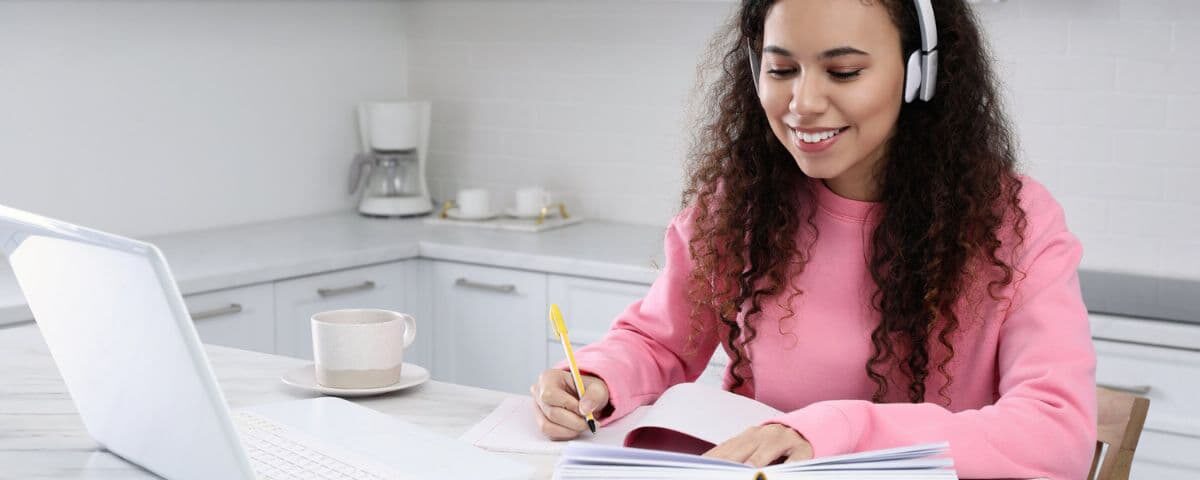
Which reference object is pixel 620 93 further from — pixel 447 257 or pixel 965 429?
pixel 965 429

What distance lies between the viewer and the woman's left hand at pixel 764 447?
1272 millimetres

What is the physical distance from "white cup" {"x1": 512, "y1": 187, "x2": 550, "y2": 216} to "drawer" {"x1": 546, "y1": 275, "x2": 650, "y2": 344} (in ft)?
1.59

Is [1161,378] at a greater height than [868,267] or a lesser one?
lesser

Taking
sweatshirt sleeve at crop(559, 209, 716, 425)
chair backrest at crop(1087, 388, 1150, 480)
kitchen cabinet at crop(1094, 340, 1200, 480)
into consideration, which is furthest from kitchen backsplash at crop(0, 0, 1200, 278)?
chair backrest at crop(1087, 388, 1150, 480)

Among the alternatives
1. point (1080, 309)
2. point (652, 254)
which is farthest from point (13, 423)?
point (652, 254)

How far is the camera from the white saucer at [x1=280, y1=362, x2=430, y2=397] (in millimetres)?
1631

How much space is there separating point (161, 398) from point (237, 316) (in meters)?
1.86

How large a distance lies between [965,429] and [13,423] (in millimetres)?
1021

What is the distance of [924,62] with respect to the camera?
1.58 m

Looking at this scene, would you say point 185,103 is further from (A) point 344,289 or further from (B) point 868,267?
(B) point 868,267

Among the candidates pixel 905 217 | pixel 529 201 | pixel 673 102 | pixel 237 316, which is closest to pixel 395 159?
pixel 529 201

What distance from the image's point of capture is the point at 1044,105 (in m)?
3.12

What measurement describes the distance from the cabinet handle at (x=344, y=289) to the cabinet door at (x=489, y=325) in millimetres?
190

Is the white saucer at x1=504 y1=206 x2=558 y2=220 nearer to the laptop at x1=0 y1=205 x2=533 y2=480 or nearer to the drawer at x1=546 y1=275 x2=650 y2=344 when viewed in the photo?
the drawer at x1=546 y1=275 x2=650 y2=344
